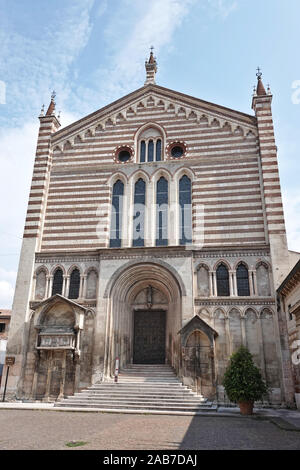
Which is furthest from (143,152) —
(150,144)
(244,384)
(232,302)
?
(244,384)

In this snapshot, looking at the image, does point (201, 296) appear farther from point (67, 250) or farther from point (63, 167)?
point (63, 167)

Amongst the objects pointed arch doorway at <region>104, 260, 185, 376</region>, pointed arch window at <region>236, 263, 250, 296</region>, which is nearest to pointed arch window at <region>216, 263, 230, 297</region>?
pointed arch window at <region>236, 263, 250, 296</region>

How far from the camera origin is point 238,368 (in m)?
14.2

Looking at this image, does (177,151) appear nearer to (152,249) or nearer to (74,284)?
(152,249)

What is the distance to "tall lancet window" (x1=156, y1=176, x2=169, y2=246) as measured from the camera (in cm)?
2031

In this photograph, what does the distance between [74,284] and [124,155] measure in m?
8.96

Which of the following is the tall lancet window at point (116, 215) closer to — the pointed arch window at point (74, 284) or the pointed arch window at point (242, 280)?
the pointed arch window at point (74, 284)

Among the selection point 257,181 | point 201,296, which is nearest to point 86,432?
point 201,296

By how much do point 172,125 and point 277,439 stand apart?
61.0 ft

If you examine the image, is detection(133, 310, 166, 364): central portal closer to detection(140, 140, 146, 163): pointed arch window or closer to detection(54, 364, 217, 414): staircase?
detection(54, 364, 217, 414): staircase

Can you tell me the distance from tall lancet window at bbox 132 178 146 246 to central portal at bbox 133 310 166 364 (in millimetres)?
4173

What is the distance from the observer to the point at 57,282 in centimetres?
2008
